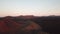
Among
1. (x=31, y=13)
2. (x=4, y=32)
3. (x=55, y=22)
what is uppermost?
(x=31, y=13)

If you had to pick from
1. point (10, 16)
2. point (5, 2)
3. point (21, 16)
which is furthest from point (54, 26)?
point (5, 2)

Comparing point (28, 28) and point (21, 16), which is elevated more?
point (21, 16)

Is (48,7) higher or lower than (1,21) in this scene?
higher

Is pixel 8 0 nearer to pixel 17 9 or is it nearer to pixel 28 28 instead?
pixel 17 9

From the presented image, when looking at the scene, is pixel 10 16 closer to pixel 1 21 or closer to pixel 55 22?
pixel 1 21

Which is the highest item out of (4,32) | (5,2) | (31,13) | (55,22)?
(5,2)

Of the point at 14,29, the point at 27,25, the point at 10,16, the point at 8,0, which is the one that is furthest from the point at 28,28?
the point at 8,0

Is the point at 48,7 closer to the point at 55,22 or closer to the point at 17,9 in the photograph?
the point at 55,22

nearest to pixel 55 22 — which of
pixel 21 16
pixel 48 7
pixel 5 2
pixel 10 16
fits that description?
pixel 48 7
